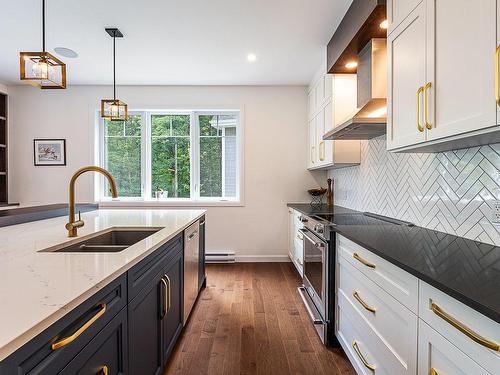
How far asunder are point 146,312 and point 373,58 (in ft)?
7.33

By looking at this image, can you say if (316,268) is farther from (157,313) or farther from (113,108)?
(113,108)

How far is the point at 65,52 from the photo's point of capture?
125 inches

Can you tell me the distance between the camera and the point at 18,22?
2.59 meters

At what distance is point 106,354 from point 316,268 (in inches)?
67.0

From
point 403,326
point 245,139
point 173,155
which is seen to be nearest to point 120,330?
point 403,326

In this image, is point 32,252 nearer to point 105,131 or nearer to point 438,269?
point 438,269

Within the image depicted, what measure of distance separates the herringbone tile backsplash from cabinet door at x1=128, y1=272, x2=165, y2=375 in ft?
5.55

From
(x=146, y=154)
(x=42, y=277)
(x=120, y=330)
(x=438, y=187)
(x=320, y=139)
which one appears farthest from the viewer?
(x=146, y=154)

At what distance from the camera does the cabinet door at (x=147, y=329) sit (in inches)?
47.8

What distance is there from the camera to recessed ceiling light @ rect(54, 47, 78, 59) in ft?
10.2

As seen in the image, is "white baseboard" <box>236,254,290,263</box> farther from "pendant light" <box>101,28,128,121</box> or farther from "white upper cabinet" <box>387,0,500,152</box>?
"white upper cabinet" <box>387,0,500,152</box>

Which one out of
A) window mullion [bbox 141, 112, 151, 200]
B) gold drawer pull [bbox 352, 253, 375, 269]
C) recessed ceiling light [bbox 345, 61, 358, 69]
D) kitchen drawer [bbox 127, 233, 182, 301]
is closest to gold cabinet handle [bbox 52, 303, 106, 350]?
kitchen drawer [bbox 127, 233, 182, 301]

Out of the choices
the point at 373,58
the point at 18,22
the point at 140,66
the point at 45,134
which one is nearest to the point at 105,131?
the point at 45,134

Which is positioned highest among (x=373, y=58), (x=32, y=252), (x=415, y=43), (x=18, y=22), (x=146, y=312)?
(x=18, y=22)
